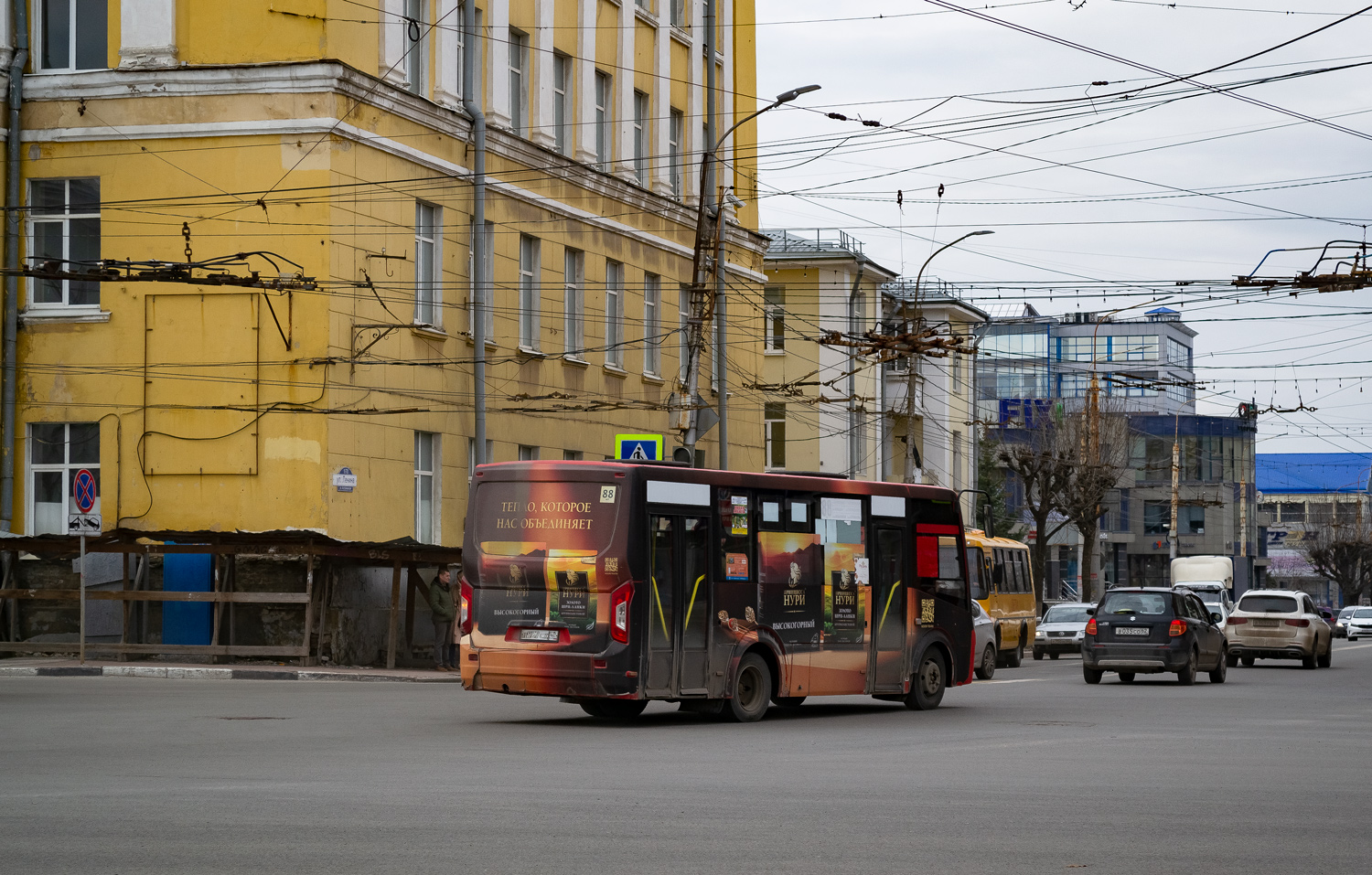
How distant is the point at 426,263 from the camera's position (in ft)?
113

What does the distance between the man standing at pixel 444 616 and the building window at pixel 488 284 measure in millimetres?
5686

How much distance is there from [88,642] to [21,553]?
2405 millimetres

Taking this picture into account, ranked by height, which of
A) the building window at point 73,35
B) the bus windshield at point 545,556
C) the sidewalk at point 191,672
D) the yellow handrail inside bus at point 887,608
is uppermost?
the building window at point 73,35

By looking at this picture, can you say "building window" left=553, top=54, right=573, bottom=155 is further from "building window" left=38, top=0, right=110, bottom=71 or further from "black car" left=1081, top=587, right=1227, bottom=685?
"black car" left=1081, top=587, right=1227, bottom=685

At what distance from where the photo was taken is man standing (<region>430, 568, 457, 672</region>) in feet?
102

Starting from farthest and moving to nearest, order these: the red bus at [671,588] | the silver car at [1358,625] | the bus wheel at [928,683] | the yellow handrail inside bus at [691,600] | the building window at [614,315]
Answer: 1. the silver car at [1358,625]
2. the building window at [614,315]
3. the bus wheel at [928,683]
4. the yellow handrail inside bus at [691,600]
5. the red bus at [671,588]

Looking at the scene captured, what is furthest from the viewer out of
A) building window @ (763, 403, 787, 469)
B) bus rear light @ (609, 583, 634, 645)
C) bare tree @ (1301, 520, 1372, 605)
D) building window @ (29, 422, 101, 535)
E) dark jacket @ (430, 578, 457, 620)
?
bare tree @ (1301, 520, 1372, 605)

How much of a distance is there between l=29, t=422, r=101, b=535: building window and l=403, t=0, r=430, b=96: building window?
868cm

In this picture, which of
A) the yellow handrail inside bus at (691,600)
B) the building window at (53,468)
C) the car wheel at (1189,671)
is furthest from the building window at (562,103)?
the yellow handrail inside bus at (691,600)

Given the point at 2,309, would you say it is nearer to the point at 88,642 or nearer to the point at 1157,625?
the point at 88,642

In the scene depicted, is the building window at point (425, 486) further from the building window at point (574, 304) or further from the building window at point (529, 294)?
the building window at point (574, 304)

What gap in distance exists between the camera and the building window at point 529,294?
124 feet

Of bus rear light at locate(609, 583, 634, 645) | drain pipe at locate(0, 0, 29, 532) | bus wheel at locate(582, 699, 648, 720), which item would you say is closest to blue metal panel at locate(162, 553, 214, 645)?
drain pipe at locate(0, 0, 29, 532)

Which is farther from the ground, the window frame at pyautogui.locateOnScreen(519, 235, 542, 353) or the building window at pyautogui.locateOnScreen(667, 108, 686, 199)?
the building window at pyautogui.locateOnScreen(667, 108, 686, 199)
